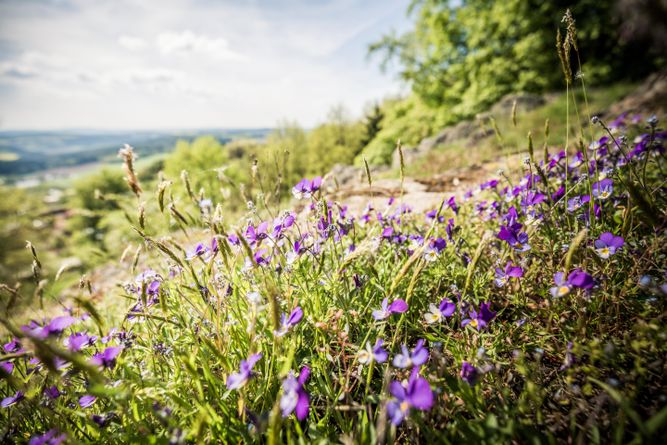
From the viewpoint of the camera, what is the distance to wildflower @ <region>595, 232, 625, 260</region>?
4.40 feet

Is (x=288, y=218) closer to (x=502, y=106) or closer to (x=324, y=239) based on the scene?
(x=324, y=239)

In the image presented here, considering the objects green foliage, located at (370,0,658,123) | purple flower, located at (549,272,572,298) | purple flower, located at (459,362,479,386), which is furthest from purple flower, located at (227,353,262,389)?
green foliage, located at (370,0,658,123)

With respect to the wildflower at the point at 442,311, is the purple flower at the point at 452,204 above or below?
above

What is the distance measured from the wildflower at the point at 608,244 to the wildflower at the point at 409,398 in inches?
44.3

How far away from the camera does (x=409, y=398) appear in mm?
932

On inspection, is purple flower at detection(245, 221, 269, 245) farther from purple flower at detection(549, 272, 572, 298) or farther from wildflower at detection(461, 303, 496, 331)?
purple flower at detection(549, 272, 572, 298)

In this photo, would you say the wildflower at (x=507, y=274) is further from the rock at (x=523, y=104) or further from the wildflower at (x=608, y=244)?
the rock at (x=523, y=104)

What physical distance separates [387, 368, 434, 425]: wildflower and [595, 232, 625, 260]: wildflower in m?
1.13

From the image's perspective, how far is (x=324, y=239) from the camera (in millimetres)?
1680

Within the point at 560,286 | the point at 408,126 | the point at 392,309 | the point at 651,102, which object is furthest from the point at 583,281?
the point at 408,126

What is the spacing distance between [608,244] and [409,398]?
123 cm

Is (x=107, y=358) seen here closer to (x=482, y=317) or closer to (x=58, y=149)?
(x=482, y=317)

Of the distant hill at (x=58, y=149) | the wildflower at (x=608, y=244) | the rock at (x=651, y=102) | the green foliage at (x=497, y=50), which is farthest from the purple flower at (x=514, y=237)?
the distant hill at (x=58, y=149)

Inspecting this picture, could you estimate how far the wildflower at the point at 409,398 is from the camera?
2.94ft
